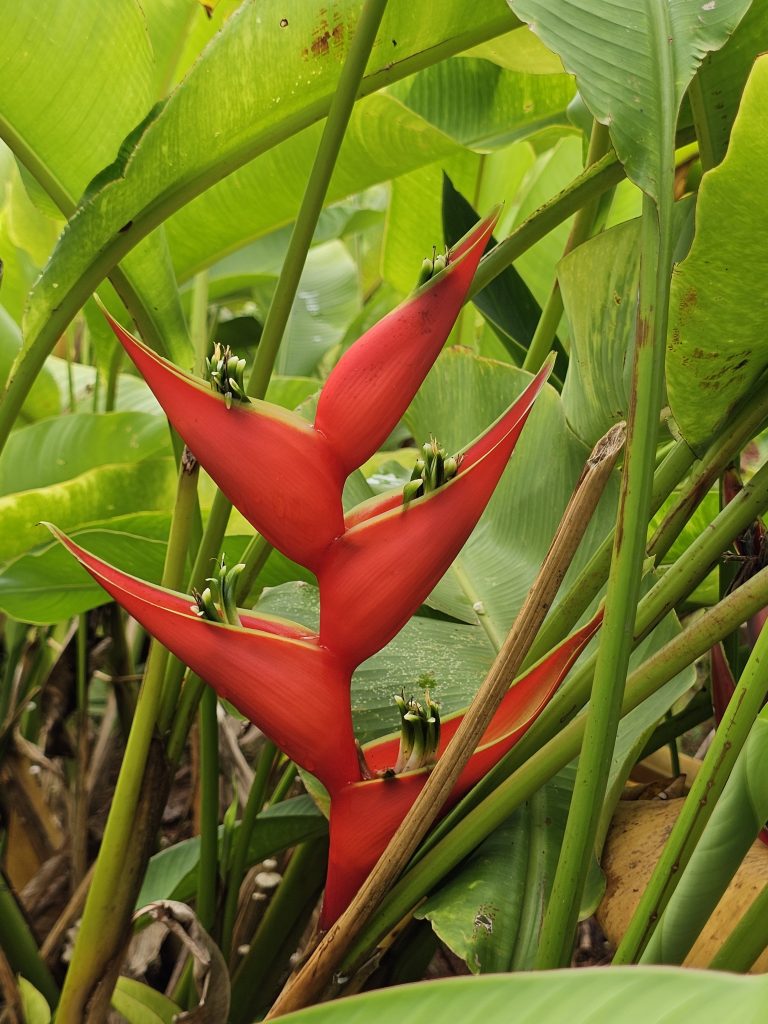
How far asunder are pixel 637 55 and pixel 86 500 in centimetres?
51

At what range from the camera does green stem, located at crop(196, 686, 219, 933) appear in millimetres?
545

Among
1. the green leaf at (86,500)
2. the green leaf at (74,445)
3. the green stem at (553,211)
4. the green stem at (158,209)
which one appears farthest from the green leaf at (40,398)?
the green stem at (553,211)

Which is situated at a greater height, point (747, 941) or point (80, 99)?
point (80, 99)

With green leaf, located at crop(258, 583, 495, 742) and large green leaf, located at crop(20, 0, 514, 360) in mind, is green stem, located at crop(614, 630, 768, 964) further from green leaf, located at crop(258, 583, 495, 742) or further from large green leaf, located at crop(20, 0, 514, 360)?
large green leaf, located at crop(20, 0, 514, 360)

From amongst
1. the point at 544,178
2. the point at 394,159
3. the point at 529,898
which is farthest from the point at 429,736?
the point at 544,178

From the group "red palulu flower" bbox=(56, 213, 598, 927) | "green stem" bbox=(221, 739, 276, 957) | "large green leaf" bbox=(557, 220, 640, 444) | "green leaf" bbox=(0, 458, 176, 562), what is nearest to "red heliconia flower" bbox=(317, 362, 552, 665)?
"red palulu flower" bbox=(56, 213, 598, 927)

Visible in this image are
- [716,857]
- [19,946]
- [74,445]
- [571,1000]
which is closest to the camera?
[571,1000]

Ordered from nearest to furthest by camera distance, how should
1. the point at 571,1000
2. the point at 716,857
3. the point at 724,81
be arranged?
the point at 571,1000
the point at 716,857
the point at 724,81

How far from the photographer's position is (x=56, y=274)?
1.47 ft

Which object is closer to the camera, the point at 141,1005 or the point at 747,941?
the point at 747,941

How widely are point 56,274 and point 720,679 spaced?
1.19 feet

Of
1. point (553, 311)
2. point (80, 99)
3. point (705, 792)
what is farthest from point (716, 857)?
point (80, 99)

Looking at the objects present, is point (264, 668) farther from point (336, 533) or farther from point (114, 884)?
point (114, 884)

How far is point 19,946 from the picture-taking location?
1.79 ft
